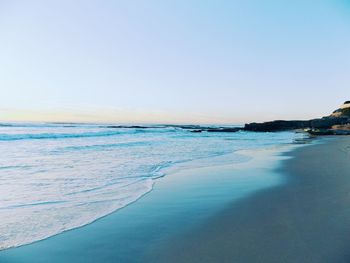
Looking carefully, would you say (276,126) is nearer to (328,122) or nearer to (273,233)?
(328,122)

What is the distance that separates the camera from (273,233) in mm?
4453

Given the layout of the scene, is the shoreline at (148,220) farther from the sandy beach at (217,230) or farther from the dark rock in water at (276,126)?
the dark rock in water at (276,126)

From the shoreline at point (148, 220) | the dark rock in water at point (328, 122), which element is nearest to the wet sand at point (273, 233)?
the shoreline at point (148, 220)

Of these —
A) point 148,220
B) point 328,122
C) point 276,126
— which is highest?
point 328,122

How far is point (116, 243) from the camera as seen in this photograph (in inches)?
166

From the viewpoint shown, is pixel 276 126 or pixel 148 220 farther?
pixel 276 126

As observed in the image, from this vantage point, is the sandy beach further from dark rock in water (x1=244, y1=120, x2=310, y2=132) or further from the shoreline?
dark rock in water (x1=244, y1=120, x2=310, y2=132)

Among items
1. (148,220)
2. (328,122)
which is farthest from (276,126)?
(148,220)

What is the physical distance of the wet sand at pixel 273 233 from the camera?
3707 mm

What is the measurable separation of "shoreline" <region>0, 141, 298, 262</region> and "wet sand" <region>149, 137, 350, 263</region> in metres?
0.30

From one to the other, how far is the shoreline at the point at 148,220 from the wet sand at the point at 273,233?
0.30 meters

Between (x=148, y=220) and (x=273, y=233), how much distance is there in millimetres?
2089

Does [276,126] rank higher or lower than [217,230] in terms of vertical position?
higher

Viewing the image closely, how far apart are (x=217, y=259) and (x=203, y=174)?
6.65 metres
